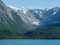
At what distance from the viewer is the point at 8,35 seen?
407 ft

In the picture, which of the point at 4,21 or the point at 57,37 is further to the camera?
the point at 4,21

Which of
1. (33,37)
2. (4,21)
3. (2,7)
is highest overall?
(2,7)

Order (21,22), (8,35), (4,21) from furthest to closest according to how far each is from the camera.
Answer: (21,22), (4,21), (8,35)

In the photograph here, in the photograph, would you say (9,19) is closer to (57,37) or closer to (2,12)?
(2,12)

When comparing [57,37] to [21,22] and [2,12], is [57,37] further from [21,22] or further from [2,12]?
[2,12]

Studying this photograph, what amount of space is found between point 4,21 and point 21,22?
755 inches

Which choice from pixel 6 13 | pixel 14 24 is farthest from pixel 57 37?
pixel 6 13

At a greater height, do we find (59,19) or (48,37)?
(59,19)

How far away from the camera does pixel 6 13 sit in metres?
194

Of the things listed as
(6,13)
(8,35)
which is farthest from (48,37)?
(6,13)

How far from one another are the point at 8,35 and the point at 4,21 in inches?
2132

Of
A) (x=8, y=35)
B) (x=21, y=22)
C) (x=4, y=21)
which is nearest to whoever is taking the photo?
(x=8, y=35)

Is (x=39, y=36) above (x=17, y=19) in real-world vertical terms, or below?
below

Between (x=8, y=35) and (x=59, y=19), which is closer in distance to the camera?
(x=8, y=35)
